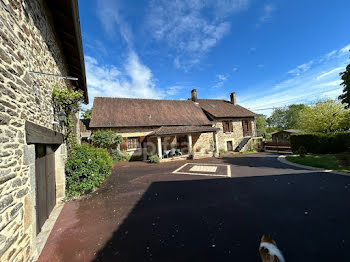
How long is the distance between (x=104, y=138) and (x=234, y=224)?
33.4 feet

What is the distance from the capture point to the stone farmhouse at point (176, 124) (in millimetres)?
12070

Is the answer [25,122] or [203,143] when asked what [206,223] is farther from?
[203,143]

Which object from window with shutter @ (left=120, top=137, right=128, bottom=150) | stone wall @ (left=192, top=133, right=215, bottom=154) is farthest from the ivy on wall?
stone wall @ (left=192, top=133, right=215, bottom=154)

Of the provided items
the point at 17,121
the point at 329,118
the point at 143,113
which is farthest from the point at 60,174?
the point at 329,118

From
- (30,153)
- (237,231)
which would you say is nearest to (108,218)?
(30,153)

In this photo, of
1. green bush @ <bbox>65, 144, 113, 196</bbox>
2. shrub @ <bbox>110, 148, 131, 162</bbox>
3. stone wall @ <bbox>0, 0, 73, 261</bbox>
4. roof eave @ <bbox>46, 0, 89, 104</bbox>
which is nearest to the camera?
stone wall @ <bbox>0, 0, 73, 261</bbox>

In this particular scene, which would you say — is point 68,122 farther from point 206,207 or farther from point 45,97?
point 206,207

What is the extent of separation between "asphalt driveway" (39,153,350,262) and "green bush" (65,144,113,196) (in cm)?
45

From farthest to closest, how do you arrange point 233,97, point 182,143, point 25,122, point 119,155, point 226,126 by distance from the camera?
point 233,97
point 226,126
point 182,143
point 119,155
point 25,122

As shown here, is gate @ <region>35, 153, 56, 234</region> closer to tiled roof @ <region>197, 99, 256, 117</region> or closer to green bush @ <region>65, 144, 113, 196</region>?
green bush @ <region>65, 144, 113, 196</region>

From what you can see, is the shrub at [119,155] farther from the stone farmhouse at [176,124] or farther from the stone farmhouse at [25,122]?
the stone farmhouse at [25,122]

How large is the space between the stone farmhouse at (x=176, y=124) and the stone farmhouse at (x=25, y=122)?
7790 millimetres

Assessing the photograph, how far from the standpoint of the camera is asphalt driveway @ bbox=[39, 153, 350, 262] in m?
2.44

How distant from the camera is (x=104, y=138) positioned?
10.7 metres
